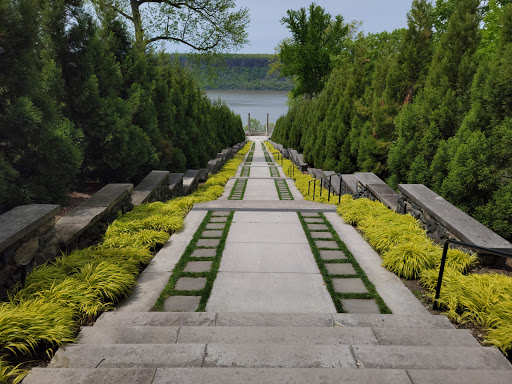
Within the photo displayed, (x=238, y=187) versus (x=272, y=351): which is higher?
(x=272, y=351)

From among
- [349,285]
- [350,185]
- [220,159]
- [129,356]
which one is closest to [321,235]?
[349,285]

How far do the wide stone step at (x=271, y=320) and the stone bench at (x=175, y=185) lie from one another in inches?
236

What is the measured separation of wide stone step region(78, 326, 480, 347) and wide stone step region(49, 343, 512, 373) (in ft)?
0.70

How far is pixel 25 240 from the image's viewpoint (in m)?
3.56

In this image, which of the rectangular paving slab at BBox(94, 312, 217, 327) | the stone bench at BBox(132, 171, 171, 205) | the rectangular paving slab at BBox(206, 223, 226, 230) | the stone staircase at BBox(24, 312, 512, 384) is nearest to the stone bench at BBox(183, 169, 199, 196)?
the stone bench at BBox(132, 171, 171, 205)

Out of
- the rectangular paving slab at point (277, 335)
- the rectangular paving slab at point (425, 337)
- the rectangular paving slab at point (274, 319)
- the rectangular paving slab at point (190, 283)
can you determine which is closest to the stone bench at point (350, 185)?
the rectangular paving slab at point (190, 283)

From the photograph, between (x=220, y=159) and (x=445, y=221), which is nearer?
(x=445, y=221)

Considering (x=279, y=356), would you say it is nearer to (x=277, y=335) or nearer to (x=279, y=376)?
(x=279, y=376)

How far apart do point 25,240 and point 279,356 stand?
3068mm

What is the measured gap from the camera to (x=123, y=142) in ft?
23.1

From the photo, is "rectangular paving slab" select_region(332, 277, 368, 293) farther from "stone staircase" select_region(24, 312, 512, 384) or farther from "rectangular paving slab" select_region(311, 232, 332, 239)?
"rectangular paving slab" select_region(311, 232, 332, 239)

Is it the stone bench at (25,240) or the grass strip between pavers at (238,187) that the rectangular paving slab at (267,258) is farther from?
the grass strip between pavers at (238,187)

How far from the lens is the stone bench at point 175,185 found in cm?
895

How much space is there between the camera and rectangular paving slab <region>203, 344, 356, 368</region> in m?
2.20
